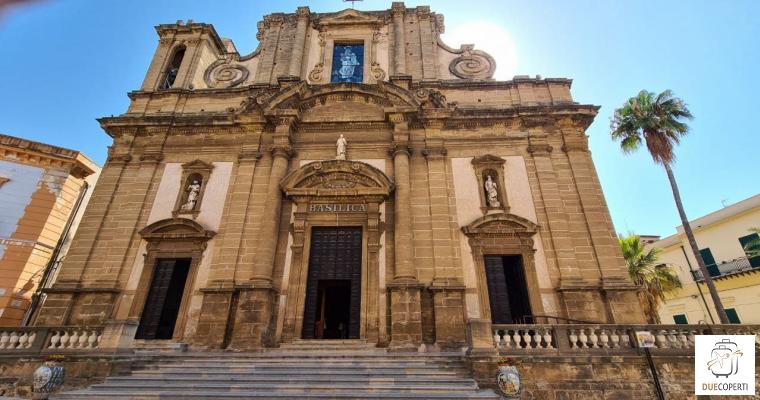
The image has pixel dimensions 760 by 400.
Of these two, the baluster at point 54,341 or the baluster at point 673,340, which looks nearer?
the baluster at point 673,340

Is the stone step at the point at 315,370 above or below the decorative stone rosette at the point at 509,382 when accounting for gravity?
above

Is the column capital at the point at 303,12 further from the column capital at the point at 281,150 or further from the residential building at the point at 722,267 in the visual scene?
the residential building at the point at 722,267

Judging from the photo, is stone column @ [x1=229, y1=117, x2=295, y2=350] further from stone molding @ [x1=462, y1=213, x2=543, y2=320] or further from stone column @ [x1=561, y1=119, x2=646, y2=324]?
stone column @ [x1=561, y1=119, x2=646, y2=324]

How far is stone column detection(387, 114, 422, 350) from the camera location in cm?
1064

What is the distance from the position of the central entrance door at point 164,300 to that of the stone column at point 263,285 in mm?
2462

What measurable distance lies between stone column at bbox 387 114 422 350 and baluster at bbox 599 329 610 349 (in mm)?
4442

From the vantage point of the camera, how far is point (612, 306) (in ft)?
36.0

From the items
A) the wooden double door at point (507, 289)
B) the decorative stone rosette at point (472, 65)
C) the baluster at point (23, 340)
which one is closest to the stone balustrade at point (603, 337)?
the wooden double door at point (507, 289)

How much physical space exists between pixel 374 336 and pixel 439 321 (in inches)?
76.3

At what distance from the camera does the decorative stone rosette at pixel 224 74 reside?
56.0 feet

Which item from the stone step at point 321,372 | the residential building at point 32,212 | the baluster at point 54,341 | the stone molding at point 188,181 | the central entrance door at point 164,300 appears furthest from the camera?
the residential building at point 32,212

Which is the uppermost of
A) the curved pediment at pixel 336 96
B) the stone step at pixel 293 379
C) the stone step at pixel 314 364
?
the curved pediment at pixel 336 96

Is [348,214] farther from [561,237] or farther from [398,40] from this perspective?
[398,40]

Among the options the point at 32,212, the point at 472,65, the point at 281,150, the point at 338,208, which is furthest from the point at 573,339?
the point at 32,212
